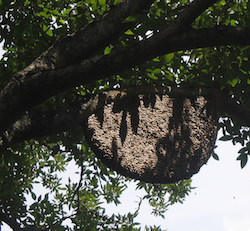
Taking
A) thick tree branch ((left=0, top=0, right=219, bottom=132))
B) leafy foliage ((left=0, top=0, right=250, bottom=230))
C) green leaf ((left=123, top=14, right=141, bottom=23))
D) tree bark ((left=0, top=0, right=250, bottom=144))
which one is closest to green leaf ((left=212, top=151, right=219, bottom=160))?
leafy foliage ((left=0, top=0, right=250, bottom=230))

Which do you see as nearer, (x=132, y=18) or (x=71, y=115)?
(x=132, y=18)

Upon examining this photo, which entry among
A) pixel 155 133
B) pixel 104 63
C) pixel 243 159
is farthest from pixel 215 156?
pixel 104 63

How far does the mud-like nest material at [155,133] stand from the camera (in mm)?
4391

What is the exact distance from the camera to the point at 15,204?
6.39 m

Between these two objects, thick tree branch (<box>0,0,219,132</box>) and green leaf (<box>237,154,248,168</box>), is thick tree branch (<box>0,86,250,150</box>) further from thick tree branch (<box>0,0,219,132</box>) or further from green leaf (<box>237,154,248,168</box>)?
green leaf (<box>237,154,248,168</box>)

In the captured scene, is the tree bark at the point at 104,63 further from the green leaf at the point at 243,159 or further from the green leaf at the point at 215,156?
the green leaf at the point at 215,156

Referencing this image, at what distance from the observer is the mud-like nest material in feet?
14.4

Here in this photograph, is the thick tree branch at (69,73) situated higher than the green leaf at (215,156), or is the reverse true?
the green leaf at (215,156)

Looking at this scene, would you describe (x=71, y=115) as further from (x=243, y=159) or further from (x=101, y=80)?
(x=243, y=159)

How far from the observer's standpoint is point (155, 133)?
4691 mm

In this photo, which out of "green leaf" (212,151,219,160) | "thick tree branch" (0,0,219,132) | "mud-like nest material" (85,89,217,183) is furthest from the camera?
"green leaf" (212,151,219,160)

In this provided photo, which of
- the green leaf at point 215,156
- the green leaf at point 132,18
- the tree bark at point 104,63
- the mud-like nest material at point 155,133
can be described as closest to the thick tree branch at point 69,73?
the tree bark at point 104,63

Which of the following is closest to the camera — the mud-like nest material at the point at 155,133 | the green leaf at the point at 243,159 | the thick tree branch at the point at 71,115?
the thick tree branch at the point at 71,115

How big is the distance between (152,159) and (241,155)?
1.71 meters
